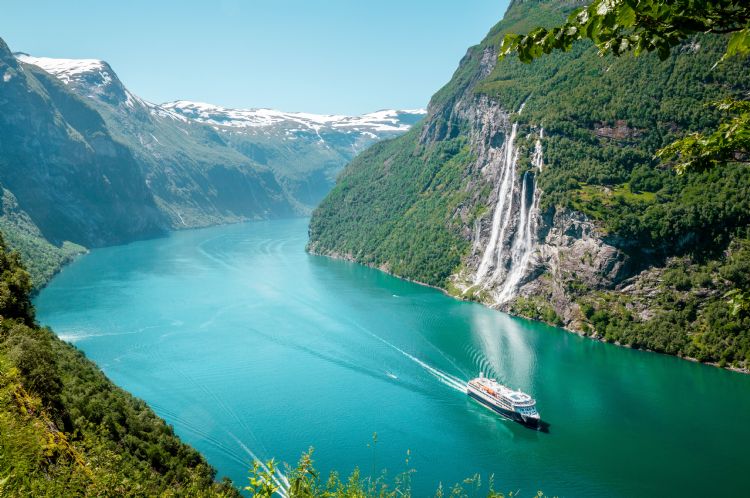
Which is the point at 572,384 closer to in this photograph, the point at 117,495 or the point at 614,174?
the point at 614,174

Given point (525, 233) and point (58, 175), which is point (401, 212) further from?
point (58, 175)

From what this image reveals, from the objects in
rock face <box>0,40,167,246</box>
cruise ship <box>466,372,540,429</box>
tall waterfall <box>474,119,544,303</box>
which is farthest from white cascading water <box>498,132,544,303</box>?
rock face <box>0,40,167,246</box>

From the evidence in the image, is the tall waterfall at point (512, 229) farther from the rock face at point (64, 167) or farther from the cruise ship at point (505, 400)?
the rock face at point (64, 167)

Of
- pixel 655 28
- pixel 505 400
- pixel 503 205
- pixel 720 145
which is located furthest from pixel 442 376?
pixel 655 28

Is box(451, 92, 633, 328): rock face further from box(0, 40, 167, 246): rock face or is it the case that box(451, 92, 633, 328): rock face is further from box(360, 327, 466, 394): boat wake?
box(0, 40, 167, 246): rock face

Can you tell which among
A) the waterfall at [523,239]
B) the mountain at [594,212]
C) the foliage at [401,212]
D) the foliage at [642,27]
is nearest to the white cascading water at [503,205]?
the mountain at [594,212]

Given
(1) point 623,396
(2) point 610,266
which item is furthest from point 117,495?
(2) point 610,266
